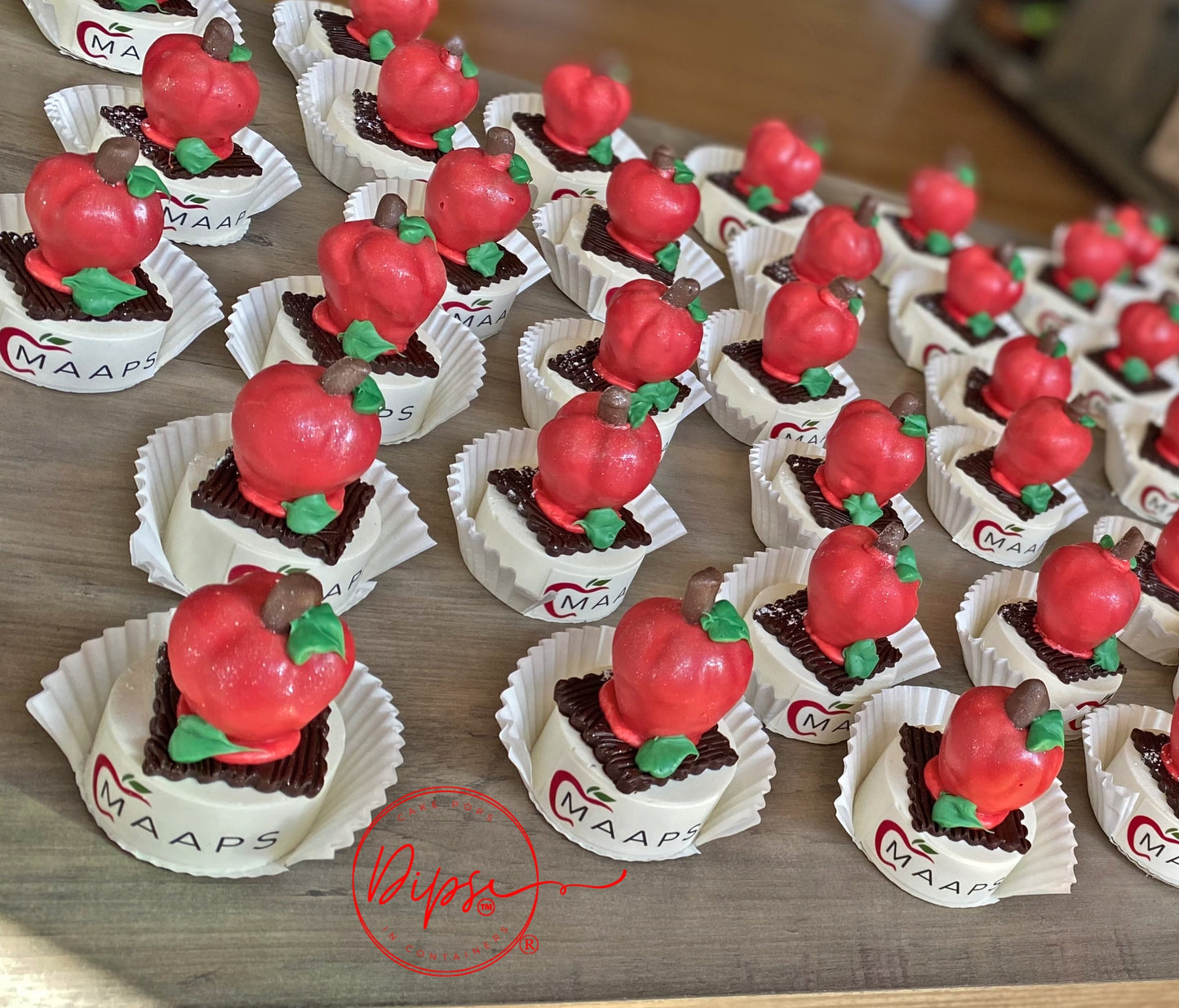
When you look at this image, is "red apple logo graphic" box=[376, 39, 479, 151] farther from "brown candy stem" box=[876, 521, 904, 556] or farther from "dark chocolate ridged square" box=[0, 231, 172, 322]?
"brown candy stem" box=[876, 521, 904, 556]

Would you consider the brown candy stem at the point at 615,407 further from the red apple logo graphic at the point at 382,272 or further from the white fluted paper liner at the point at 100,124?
the white fluted paper liner at the point at 100,124

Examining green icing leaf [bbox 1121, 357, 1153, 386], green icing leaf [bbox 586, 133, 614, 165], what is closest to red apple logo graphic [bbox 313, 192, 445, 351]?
green icing leaf [bbox 586, 133, 614, 165]

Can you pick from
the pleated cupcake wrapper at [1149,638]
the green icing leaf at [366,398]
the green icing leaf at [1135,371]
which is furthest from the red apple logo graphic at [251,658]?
the green icing leaf at [1135,371]

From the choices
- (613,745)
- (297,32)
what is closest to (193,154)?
(297,32)

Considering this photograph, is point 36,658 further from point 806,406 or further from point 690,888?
point 806,406

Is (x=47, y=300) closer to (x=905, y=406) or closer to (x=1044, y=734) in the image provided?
(x=905, y=406)

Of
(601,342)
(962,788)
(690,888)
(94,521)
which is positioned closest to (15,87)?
(94,521)

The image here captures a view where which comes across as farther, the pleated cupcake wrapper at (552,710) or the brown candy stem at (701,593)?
the pleated cupcake wrapper at (552,710)
